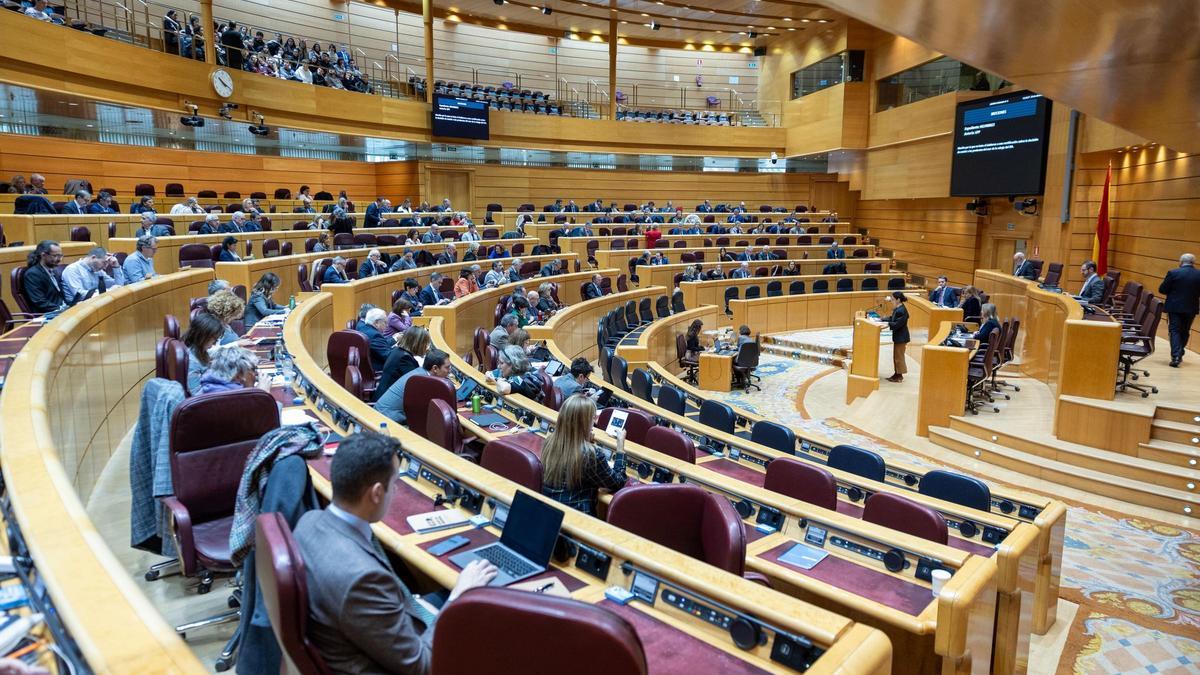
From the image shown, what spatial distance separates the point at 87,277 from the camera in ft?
21.6

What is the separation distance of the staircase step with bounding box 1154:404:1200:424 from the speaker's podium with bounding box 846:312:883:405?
156 inches

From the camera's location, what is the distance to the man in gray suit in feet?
6.08

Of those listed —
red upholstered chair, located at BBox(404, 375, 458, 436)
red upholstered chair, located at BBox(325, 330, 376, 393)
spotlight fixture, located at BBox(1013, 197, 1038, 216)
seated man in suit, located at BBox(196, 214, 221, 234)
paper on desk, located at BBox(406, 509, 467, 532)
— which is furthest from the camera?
spotlight fixture, located at BBox(1013, 197, 1038, 216)

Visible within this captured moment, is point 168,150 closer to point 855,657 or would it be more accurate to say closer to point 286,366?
point 286,366

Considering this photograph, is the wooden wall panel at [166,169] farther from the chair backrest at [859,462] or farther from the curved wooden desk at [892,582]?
the curved wooden desk at [892,582]

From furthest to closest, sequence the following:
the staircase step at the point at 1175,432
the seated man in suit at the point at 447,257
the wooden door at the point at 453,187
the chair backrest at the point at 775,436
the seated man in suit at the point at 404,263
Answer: the wooden door at the point at 453,187, the seated man in suit at the point at 447,257, the seated man in suit at the point at 404,263, the staircase step at the point at 1175,432, the chair backrest at the point at 775,436

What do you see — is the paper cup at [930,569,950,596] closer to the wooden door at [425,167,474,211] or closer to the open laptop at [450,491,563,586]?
the open laptop at [450,491,563,586]

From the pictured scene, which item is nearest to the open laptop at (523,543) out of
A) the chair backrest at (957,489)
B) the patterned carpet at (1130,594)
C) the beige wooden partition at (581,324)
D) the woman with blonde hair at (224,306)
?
the chair backrest at (957,489)

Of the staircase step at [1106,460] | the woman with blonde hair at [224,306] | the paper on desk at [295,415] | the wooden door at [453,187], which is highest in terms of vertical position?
the wooden door at [453,187]

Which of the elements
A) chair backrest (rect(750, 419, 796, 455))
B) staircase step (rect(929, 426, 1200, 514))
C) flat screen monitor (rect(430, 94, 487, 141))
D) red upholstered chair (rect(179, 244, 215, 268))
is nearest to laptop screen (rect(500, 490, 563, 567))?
chair backrest (rect(750, 419, 796, 455))

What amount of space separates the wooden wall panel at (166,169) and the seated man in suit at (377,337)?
31.7ft

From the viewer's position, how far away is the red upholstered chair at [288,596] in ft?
5.81

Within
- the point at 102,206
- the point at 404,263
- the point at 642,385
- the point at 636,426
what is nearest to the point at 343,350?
the point at 636,426

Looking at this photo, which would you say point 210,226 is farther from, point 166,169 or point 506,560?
point 506,560
